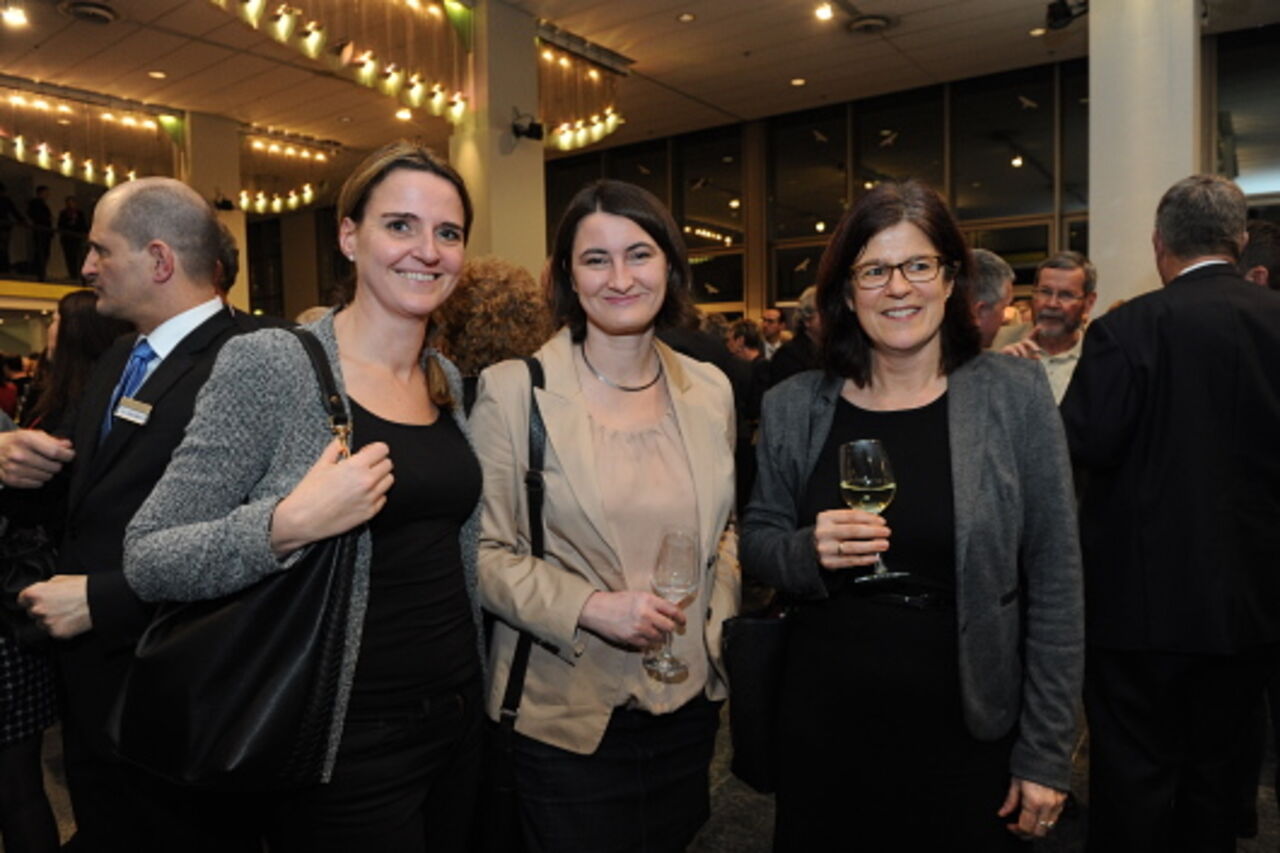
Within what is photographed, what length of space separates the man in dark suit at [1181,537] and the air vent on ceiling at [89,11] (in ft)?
31.2

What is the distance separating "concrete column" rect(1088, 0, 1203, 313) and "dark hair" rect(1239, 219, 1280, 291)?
1.88 m

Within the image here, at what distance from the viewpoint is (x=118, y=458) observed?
5.75 ft

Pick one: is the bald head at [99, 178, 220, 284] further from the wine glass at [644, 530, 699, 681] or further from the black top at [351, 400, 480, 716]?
the wine glass at [644, 530, 699, 681]

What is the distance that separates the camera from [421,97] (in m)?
8.15

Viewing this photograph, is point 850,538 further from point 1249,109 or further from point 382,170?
point 1249,109

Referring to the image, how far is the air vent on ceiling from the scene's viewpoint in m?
8.16

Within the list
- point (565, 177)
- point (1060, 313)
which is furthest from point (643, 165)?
point (1060, 313)

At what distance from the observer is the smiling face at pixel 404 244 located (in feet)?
5.23

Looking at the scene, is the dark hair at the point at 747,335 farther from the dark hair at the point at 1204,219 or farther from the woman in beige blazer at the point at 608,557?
the woman in beige blazer at the point at 608,557

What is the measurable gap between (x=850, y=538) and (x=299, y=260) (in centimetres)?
1911

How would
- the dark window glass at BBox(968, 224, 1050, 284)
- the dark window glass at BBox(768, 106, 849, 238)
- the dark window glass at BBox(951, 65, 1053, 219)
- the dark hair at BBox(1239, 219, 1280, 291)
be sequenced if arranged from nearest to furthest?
the dark hair at BBox(1239, 219, 1280, 291), the dark window glass at BBox(951, 65, 1053, 219), the dark window glass at BBox(968, 224, 1050, 284), the dark window glass at BBox(768, 106, 849, 238)

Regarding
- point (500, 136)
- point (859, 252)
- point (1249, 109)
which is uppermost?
point (1249, 109)

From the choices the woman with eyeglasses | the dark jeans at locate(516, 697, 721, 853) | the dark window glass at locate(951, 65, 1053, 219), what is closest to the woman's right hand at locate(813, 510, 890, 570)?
the woman with eyeglasses

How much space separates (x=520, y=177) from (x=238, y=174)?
5825 mm
